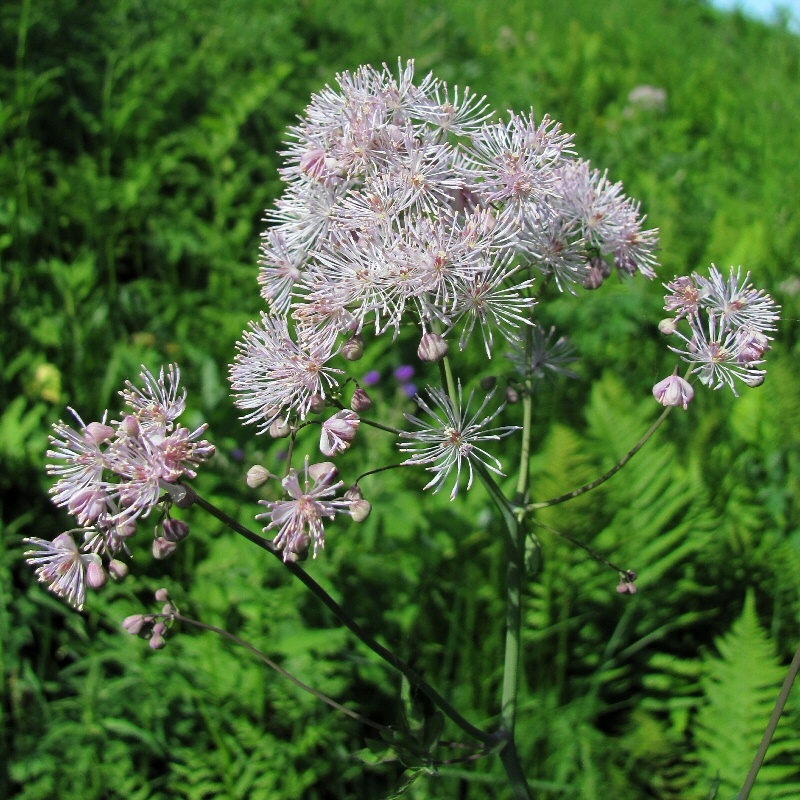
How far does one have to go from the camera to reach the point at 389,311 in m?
1.40

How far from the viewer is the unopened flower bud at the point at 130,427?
49.9 inches

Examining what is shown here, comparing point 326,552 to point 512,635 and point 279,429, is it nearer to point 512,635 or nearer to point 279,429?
A: point 512,635

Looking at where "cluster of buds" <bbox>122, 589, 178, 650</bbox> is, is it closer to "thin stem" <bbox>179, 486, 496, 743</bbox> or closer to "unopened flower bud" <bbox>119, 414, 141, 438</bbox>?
"thin stem" <bbox>179, 486, 496, 743</bbox>

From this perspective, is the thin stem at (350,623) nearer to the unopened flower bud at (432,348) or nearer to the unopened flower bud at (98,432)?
the unopened flower bud at (98,432)

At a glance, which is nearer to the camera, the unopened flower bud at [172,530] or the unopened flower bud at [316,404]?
the unopened flower bud at [172,530]

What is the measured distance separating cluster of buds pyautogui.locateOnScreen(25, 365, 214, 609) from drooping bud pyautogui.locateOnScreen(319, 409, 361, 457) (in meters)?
0.20

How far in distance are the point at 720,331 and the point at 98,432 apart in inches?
44.9

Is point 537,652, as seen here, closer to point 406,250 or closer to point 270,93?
point 406,250

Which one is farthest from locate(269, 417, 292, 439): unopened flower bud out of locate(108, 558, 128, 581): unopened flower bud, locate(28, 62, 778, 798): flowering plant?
locate(108, 558, 128, 581): unopened flower bud

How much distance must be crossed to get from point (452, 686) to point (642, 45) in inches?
288

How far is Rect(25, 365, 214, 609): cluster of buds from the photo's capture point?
126cm

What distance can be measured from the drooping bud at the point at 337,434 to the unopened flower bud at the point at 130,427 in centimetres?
30

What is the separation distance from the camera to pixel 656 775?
236cm

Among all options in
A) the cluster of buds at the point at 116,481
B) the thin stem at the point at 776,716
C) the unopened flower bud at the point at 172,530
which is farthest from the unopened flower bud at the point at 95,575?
the thin stem at the point at 776,716
